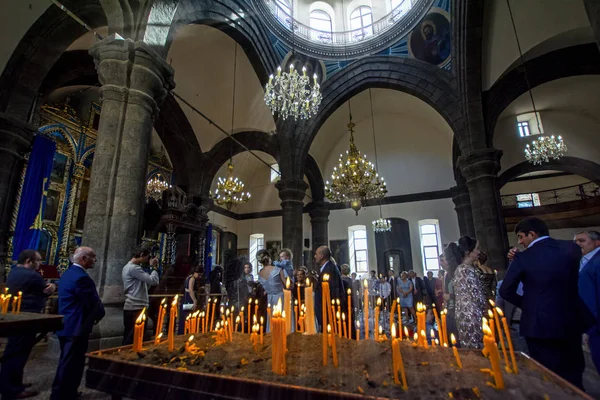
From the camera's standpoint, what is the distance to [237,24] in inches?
332

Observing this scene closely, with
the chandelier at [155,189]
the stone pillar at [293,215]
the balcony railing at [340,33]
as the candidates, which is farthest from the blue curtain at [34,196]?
the balcony railing at [340,33]

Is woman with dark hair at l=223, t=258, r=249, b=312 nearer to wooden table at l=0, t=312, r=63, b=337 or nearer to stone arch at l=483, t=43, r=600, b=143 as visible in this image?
wooden table at l=0, t=312, r=63, b=337

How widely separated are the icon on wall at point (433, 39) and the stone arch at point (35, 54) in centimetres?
890

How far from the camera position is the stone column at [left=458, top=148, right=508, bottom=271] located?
295 inches

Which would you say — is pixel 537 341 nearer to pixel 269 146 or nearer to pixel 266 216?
pixel 269 146

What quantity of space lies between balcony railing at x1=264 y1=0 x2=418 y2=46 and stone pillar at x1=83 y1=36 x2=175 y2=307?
7127 mm

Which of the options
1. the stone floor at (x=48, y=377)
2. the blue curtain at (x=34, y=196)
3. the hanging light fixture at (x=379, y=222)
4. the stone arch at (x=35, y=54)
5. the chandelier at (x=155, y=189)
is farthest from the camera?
the hanging light fixture at (x=379, y=222)

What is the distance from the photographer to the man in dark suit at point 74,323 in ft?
7.42

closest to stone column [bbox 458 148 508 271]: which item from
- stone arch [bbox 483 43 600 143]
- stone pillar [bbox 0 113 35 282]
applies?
stone arch [bbox 483 43 600 143]

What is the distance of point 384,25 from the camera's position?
11.7m

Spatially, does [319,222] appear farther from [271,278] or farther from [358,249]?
[271,278]

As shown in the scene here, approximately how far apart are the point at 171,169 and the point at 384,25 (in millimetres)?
10586

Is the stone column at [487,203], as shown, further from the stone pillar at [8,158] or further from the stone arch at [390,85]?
the stone pillar at [8,158]

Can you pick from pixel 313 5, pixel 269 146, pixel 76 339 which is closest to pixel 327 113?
pixel 269 146
